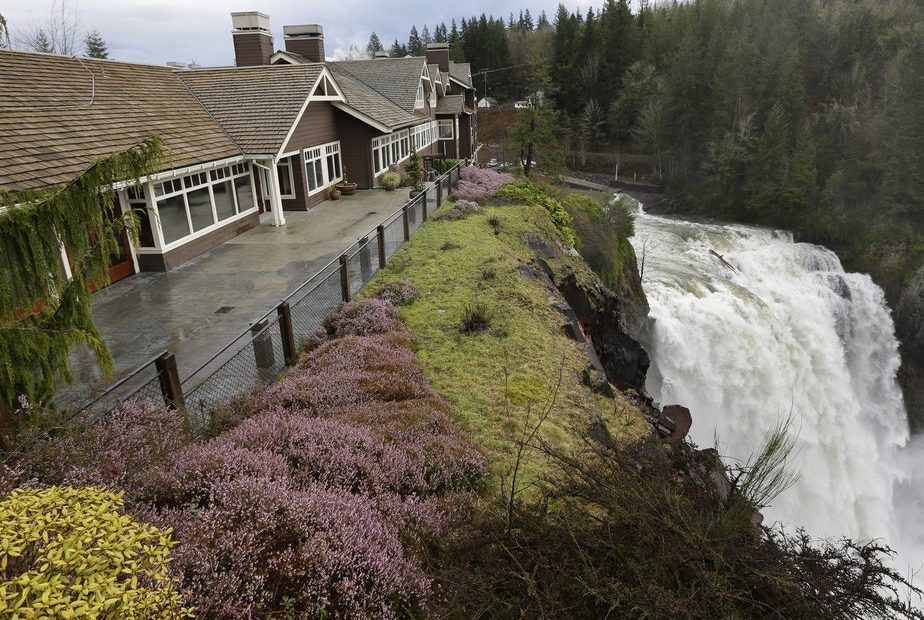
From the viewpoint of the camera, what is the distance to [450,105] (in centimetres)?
4147

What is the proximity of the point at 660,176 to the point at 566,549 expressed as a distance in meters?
53.0

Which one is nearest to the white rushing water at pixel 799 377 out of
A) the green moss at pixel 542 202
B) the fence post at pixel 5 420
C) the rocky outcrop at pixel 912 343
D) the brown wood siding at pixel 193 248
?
the rocky outcrop at pixel 912 343

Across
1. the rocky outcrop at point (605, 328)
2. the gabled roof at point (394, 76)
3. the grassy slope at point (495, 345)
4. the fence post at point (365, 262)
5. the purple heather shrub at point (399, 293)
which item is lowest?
the rocky outcrop at point (605, 328)

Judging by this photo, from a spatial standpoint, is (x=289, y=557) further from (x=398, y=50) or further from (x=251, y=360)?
(x=398, y=50)

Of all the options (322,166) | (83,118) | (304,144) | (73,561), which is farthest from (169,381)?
(322,166)

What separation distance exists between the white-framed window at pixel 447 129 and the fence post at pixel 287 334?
118 ft

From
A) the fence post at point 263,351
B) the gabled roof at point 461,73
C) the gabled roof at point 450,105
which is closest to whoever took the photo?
the fence post at point 263,351

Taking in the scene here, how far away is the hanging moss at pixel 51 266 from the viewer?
14.8 feet

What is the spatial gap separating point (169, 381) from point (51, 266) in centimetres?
205

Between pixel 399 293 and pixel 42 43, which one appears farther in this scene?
pixel 42 43

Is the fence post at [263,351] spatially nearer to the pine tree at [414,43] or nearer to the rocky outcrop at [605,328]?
the rocky outcrop at [605,328]

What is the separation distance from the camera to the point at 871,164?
126 ft

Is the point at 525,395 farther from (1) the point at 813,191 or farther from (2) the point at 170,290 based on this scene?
(1) the point at 813,191

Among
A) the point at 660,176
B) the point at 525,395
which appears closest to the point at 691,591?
the point at 525,395
